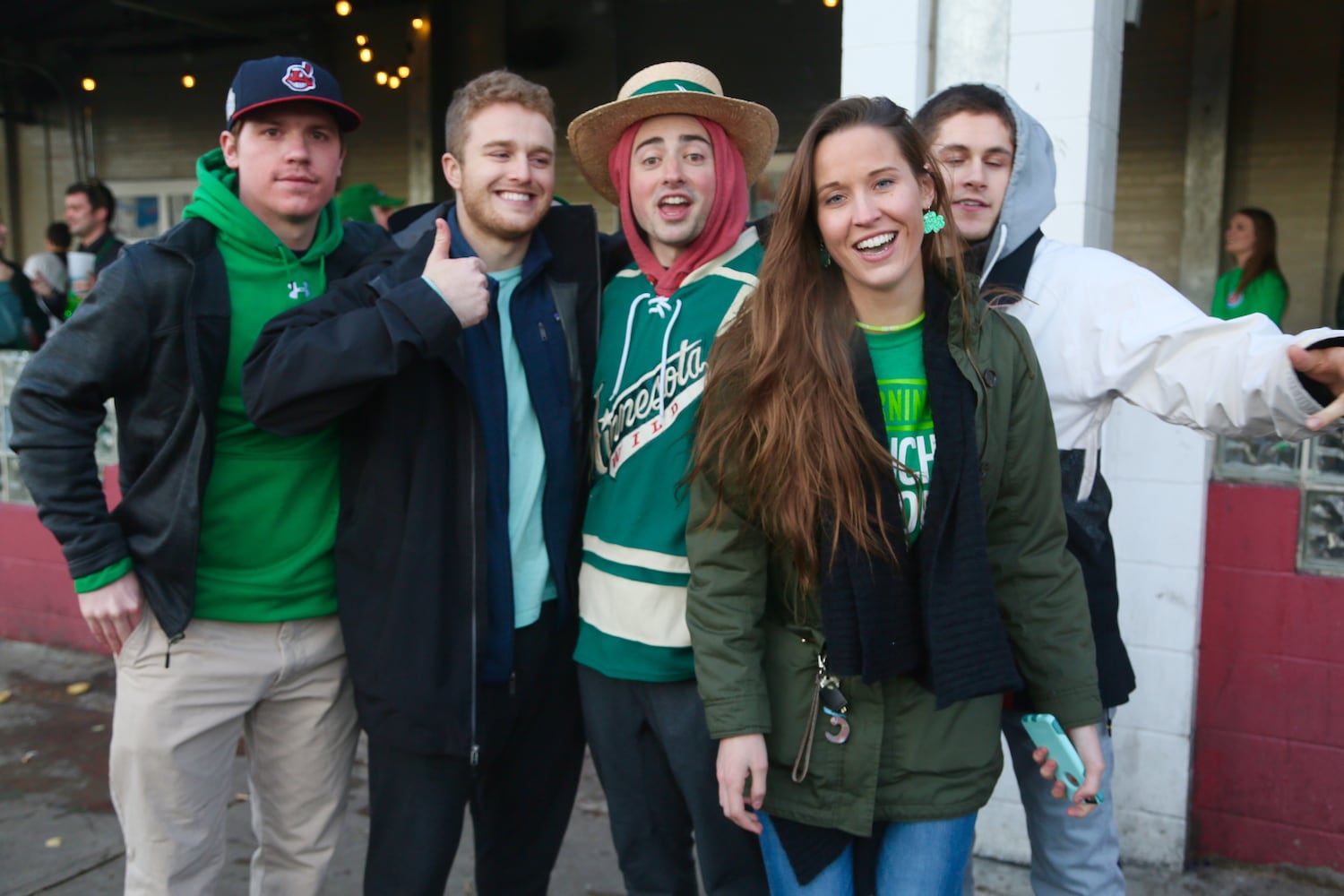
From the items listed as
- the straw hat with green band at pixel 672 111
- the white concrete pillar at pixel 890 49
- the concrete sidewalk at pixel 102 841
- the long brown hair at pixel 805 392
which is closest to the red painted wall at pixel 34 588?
the concrete sidewalk at pixel 102 841

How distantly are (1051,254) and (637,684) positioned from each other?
1.33 m

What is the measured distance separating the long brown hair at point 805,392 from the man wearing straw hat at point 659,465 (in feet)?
1.03

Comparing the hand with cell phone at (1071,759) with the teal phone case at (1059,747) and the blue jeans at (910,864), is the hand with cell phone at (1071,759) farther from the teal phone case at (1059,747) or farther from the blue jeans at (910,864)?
the blue jeans at (910,864)

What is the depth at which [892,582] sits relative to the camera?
1.98m

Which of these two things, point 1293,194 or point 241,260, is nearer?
point 241,260

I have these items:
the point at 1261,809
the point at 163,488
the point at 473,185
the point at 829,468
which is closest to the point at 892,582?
the point at 829,468

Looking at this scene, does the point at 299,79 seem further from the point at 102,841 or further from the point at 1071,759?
the point at 102,841

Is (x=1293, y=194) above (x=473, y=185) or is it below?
above

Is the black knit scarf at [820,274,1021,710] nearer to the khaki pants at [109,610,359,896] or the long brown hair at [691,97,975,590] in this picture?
the long brown hair at [691,97,975,590]

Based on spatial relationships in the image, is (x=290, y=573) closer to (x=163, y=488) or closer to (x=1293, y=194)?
(x=163, y=488)

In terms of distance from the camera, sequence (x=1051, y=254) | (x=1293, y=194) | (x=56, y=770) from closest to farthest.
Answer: (x=1051, y=254)
(x=56, y=770)
(x=1293, y=194)

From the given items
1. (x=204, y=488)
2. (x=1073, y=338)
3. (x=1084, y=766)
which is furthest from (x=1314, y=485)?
(x=204, y=488)

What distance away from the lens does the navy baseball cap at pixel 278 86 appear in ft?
8.20

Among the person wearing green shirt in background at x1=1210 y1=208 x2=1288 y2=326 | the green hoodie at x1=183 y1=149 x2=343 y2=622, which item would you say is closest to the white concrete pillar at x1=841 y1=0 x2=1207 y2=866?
the green hoodie at x1=183 y1=149 x2=343 y2=622
